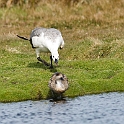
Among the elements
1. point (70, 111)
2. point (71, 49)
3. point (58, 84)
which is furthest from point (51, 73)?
point (71, 49)

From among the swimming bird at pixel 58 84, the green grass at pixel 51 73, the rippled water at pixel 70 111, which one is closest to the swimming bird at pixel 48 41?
the green grass at pixel 51 73

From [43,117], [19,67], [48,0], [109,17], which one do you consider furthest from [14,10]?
[43,117]

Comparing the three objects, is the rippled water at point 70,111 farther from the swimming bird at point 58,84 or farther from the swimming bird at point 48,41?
the swimming bird at point 48,41

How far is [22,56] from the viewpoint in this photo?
70.2 feet

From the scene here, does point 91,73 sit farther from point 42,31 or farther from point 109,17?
point 109,17

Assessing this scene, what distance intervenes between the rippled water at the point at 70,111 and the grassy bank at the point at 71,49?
2.35ft

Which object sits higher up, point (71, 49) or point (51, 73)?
point (71, 49)

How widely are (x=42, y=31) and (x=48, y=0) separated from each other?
14127mm

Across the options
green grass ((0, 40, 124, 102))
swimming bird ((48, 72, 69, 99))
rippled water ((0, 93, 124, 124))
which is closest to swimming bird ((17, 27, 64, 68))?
green grass ((0, 40, 124, 102))

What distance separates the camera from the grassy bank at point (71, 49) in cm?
1625

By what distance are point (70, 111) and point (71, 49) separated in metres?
8.34

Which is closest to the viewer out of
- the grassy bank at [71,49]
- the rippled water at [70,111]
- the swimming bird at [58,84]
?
the rippled water at [70,111]

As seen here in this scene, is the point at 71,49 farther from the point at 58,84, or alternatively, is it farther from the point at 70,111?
the point at 70,111

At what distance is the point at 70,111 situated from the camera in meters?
13.8
